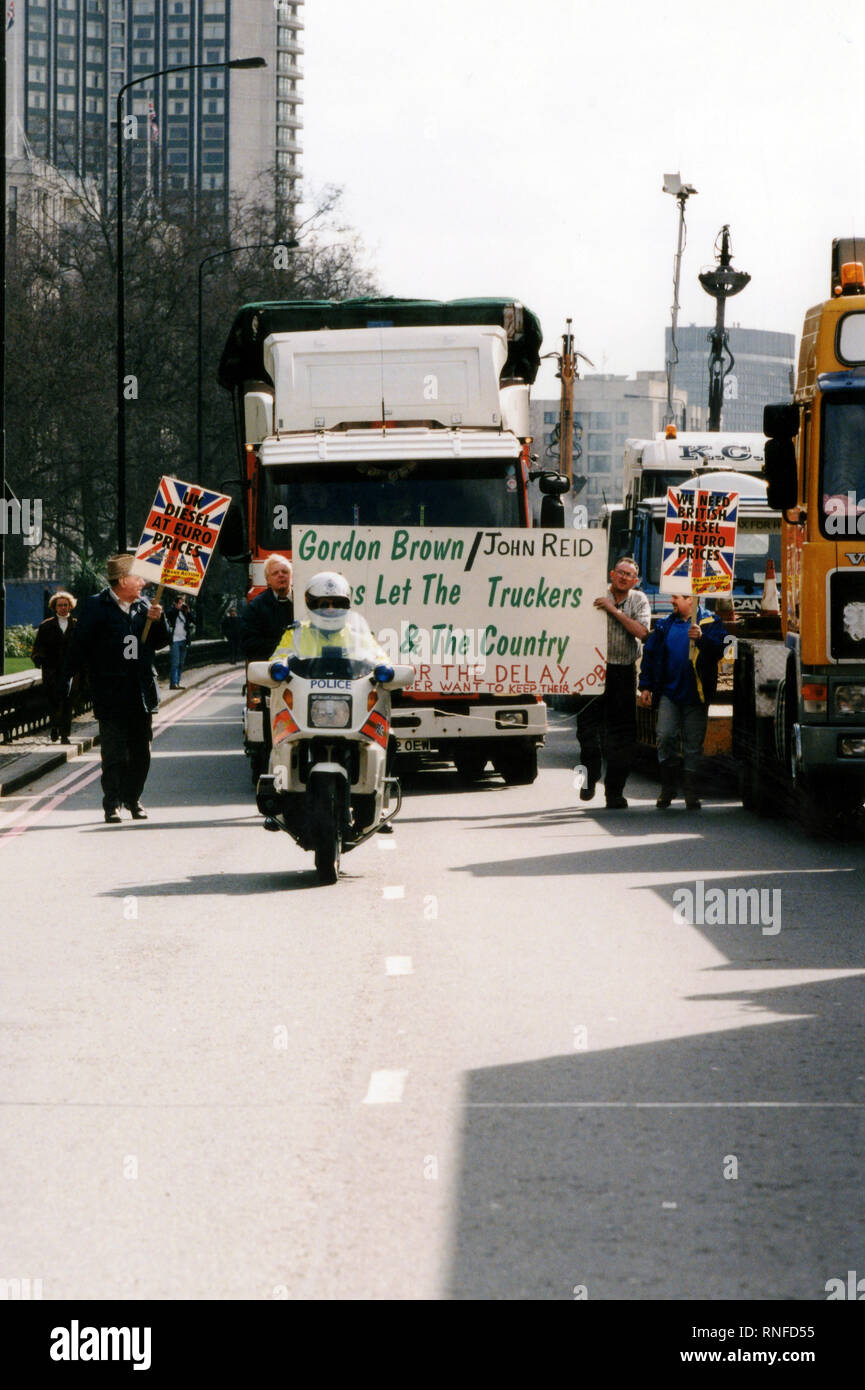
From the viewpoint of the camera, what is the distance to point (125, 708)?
53.0ft

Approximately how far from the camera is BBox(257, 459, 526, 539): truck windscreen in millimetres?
18812

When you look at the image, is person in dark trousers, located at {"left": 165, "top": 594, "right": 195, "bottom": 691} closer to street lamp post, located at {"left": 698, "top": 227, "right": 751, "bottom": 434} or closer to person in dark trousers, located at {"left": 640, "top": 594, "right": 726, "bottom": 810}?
street lamp post, located at {"left": 698, "top": 227, "right": 751, "bottom": 434}

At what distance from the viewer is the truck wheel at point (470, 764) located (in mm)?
19219

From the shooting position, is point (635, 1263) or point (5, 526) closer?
point (635, 1263)

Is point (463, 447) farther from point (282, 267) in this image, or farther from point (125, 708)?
point (282, 267)

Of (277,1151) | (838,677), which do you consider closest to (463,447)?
(838,677)

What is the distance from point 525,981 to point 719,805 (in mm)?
9011

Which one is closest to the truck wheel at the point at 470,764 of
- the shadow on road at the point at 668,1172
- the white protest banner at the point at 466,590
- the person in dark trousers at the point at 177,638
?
the white protest banner at the point at 466,590

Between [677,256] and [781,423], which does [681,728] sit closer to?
[781,423]

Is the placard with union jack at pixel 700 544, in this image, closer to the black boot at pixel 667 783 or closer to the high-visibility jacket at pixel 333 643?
the black boot at pixel 667 783

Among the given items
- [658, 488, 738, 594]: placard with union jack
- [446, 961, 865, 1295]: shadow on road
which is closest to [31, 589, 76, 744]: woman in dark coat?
[658, 488, 738, 594]: placard with union jack

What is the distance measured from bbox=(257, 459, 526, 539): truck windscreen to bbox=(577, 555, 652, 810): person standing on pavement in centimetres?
175

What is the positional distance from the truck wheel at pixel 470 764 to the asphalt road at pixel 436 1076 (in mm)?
5107

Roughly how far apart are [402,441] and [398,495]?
17.9 inches
